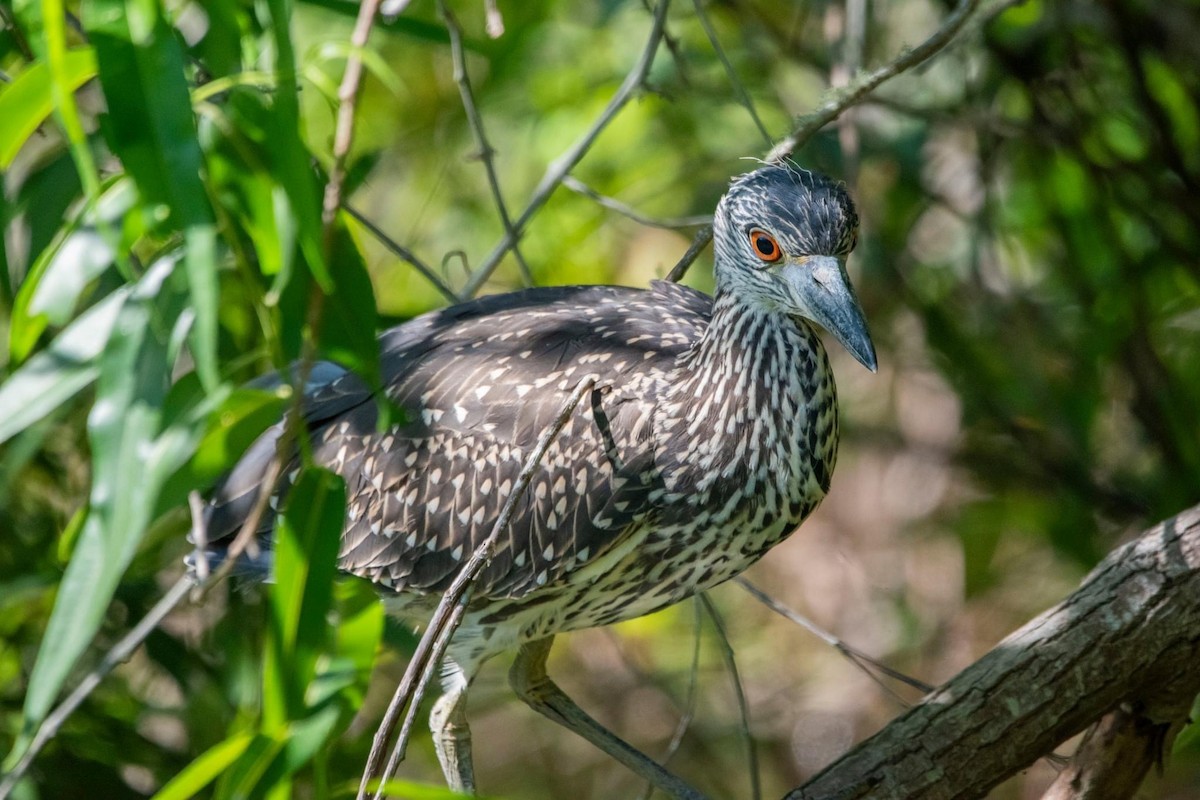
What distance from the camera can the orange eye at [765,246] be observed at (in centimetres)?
249

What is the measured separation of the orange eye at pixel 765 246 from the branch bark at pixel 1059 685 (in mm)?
820

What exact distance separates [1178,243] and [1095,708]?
6.50ft

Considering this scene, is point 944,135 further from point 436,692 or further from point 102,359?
point 102,359

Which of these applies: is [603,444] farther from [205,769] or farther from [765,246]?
[205,769]

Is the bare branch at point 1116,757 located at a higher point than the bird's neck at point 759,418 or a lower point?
lower

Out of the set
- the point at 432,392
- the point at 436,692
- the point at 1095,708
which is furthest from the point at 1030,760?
the point at 436,692

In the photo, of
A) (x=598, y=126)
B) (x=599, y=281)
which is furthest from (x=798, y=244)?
(x=599, y=281)

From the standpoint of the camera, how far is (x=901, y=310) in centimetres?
488

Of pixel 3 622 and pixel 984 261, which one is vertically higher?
pixel 984 261

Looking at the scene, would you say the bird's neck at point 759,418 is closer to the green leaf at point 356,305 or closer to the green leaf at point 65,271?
the green leaf at point 356,305

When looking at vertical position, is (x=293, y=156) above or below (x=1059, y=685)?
above

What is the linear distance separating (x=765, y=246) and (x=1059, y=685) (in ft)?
3.11

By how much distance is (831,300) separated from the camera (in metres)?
2.37

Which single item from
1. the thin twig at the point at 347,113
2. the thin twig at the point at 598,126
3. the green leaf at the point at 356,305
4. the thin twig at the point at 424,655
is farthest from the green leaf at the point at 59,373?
the thin twig at the point at 598,126
